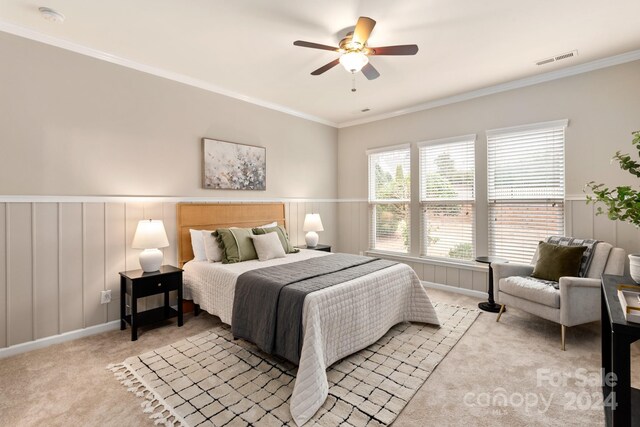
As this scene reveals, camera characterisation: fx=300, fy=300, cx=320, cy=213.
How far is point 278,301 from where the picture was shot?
7.89 ft

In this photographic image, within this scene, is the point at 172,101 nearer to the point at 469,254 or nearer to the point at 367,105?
the point at 367,105

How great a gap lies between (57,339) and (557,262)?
5000mm

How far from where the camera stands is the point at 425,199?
4742mm

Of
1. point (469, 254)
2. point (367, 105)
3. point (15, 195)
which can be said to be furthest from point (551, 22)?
point (15, 195)

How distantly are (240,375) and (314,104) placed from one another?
12.7ft

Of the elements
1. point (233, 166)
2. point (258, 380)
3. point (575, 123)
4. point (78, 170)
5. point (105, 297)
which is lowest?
point (258, 380)

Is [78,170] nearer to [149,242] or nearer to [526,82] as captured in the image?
[149,242]

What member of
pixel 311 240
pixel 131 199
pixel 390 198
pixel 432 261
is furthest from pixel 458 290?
pixel 131 199

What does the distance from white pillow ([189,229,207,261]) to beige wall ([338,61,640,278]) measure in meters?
3.19

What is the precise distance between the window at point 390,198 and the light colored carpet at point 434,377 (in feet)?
6.70

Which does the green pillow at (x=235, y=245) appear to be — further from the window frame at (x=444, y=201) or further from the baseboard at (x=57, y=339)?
the window frame at (x=444, y=201)

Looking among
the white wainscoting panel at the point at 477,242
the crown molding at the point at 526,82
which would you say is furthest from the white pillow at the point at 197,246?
the crown molding at the point at 526,82

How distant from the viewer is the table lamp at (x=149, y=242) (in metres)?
3.02

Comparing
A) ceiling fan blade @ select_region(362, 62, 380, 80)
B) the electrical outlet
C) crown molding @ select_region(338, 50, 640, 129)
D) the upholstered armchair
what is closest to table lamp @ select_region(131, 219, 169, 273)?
the electrical outlet
